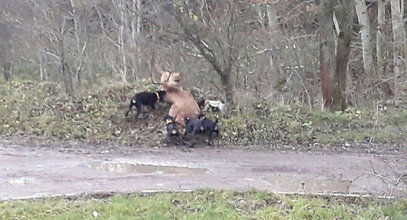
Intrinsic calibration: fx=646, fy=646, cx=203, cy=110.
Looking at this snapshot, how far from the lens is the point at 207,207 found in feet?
27.9

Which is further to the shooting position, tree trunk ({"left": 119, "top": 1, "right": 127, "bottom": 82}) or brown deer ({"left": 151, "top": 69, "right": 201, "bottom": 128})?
A: tree trunk ({"left": 119, "top": 1, "right": 127, "bottom": 82})

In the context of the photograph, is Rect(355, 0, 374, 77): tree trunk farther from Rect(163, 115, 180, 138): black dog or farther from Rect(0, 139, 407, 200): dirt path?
Rect(163, 115, 180, 138): black dog

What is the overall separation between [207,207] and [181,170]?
2.71 metres

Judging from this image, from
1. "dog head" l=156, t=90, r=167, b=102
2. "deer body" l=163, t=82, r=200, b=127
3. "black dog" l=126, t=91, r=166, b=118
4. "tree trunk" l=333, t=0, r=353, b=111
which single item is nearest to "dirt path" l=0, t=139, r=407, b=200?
A: "deer body" l=163, t=82, r=200, b=127

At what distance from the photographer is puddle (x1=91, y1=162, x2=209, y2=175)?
10977 mm

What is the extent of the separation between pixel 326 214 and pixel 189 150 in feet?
17.1

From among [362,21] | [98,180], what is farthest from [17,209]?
[362,21]

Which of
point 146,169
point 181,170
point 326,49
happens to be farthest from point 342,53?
point 146,169

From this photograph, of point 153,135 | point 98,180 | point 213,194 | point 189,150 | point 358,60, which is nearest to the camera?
point 213,194

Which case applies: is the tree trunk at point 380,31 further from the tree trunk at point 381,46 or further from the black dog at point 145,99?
the black dog at point 145,99

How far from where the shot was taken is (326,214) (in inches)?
324

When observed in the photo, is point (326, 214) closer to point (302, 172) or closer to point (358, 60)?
point (302, 172)

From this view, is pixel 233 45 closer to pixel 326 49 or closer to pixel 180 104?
pixel 180 104

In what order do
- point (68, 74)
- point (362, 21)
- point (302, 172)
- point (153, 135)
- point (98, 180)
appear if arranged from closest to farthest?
point (98, 180) → point (302, 172) → point (153, 135) → point (68, 74) → point (362, 21)
